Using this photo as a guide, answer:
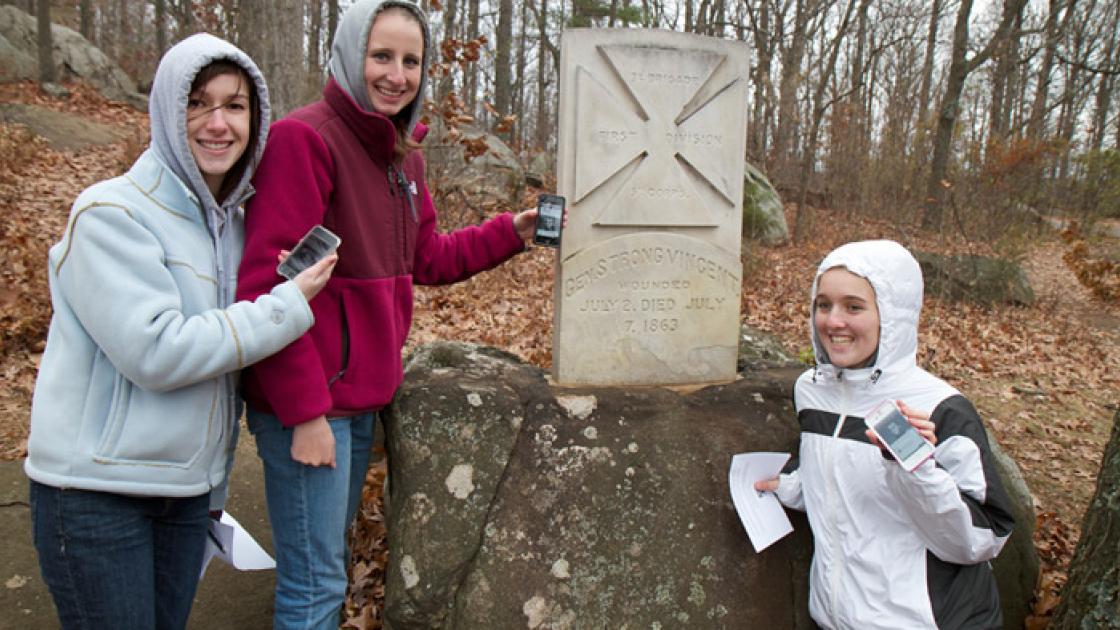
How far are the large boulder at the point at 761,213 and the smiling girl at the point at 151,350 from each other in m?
11.5

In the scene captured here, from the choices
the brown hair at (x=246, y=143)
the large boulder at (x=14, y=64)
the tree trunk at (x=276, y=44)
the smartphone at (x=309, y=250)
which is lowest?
the smartphone at (x=309, y=250)

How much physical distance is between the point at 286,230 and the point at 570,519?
144 cm

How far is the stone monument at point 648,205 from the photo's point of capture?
10.2ft

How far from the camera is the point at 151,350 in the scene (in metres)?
1.71

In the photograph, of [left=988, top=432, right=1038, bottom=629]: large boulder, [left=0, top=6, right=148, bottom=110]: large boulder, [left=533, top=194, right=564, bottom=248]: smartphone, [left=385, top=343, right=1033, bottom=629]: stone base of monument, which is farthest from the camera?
[left=0, top=6, right=148, bottom=110]: large boulder

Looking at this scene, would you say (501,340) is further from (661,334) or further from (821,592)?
(821,592)

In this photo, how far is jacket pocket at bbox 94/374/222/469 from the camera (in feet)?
5.75

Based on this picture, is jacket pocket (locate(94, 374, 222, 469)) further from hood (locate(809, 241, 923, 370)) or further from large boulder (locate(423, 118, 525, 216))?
large boulder (locate(423, 118, 525, 216))

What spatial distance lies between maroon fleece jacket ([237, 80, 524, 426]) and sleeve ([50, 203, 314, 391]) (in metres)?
0.22

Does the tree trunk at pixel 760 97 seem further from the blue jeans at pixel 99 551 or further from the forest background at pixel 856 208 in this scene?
the blue jeans at pixel 99 551

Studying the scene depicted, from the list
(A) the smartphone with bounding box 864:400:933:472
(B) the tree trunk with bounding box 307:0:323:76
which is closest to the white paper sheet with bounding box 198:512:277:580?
(A) the smartphone with bounding box 864:400:933:472

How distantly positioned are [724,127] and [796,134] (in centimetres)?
1370

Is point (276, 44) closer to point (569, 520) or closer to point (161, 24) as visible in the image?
point (569, 520)

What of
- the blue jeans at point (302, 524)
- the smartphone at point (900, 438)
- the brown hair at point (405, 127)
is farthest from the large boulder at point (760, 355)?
the blue jeans at point (302, 524)
